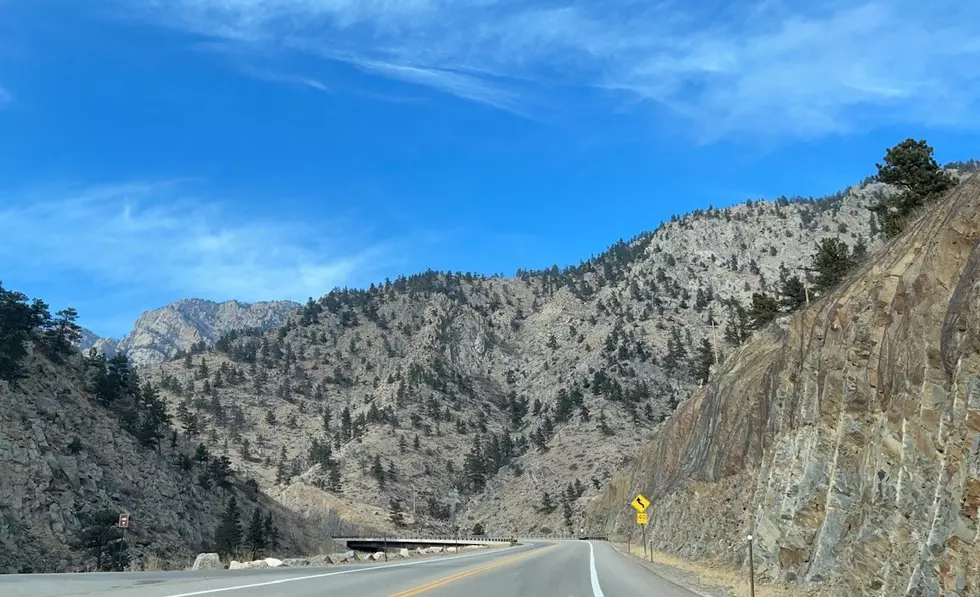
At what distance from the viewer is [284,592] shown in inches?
524

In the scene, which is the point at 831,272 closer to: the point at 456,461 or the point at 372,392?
the point at 456,461

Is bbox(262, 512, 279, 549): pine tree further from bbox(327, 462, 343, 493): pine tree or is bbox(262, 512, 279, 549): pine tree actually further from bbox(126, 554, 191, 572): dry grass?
bbox(327, 462, 343, 493): pine tree

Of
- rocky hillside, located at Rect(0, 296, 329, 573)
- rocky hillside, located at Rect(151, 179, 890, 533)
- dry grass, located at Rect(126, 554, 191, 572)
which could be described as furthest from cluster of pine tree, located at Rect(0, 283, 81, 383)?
rocky hillside, located at Rect(151, 179, 890, 533)

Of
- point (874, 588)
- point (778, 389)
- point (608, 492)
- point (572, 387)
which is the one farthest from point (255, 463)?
point (874, 588)

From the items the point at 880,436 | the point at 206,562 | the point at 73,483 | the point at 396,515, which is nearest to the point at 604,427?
the point at 396,515

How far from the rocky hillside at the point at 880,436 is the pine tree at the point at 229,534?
154 feet

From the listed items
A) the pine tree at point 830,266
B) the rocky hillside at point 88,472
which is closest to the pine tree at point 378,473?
the rocky hillside at point 88,472

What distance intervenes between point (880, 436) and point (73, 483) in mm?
58541

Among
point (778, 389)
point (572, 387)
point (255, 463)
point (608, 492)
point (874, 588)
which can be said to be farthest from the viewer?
point (572, 387)

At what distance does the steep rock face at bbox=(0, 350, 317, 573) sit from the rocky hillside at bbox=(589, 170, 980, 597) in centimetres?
4414

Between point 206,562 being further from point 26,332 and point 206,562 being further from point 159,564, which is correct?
point 26,332

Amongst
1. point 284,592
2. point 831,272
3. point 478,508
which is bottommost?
point 478,508

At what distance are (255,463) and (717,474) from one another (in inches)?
5098

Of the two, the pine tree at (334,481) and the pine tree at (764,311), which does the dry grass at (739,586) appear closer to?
the pine tree at (764,311)
